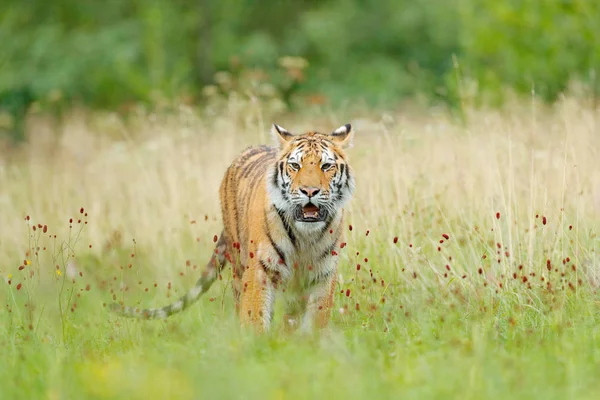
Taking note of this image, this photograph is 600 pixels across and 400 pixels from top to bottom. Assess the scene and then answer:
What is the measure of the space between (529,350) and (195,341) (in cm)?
184

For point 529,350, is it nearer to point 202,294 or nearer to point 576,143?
point 202,294

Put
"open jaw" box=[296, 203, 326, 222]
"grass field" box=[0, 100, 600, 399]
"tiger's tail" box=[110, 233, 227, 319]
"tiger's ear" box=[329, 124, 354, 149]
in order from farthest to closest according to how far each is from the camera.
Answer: "tiger's ear" box=[329, 124, 354, 149] < "tiger's tail" box=[110, 233, 227, 319] < "open jaw" box=[296, 203, 326, 222] < "grass field" box=[0, 100, 600, 399]

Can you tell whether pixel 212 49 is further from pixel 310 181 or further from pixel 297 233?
pixel 310 181

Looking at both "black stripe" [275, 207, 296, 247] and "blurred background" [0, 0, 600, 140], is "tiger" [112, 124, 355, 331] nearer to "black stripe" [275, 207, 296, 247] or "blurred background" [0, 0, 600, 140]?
"black stripe" [275, 207, 296, 247]

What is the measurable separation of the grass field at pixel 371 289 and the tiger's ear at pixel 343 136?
641 millimetres

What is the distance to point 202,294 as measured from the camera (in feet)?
23.6

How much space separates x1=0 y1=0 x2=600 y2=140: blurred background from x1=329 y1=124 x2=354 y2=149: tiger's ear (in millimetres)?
10314

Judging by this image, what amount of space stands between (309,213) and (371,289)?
2.44 ft

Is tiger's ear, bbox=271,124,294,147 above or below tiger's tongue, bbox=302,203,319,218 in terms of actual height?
above

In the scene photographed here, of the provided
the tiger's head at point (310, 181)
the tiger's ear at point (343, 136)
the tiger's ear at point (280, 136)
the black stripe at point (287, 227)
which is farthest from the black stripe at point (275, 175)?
the tiger's ear at point (343, 136)

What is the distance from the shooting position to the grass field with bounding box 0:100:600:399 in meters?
4.66

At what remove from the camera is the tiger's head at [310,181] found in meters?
6.15

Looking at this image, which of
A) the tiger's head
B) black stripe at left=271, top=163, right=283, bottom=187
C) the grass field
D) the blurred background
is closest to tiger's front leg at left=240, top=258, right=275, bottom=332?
the grass field

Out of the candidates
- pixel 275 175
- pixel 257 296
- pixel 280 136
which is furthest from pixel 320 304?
pixel 280 136
